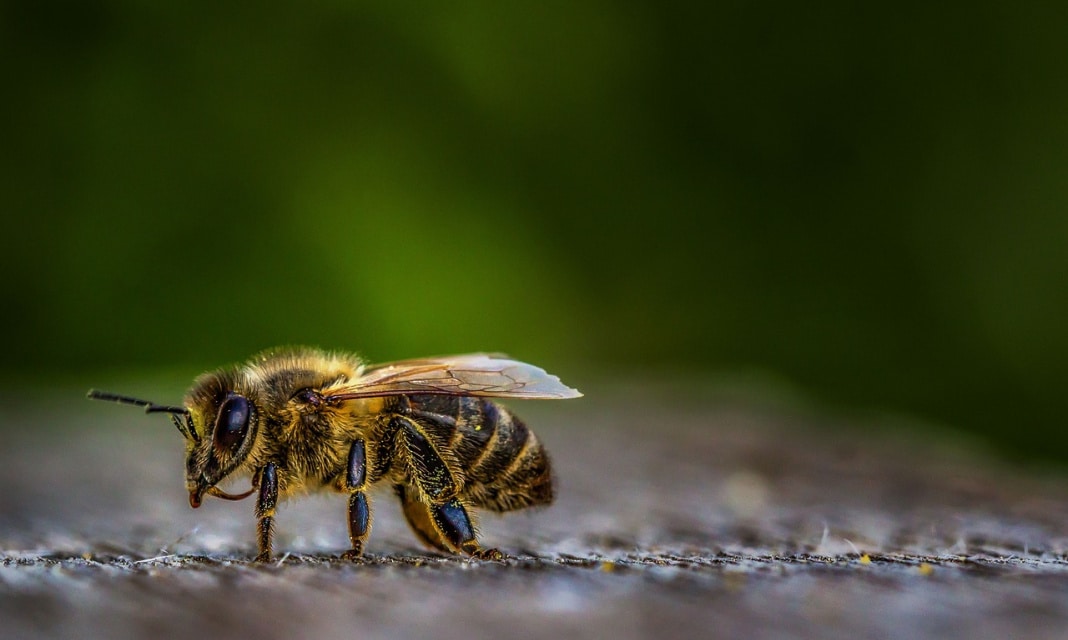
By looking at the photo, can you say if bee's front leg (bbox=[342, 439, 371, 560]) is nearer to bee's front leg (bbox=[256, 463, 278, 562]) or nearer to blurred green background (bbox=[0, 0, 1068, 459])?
bee's front leg (bbox=[256, 463, 278, 562])

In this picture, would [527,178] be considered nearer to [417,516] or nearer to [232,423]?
[417,516]

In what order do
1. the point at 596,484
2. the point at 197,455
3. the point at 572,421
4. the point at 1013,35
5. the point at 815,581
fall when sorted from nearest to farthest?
1. the point at 815,581
2. the point at 197,455
3. the point at 596,484
4. the point at 572,421
5. the point at 1013,35

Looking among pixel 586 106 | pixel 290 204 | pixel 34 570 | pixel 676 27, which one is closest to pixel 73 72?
pixel 290 204

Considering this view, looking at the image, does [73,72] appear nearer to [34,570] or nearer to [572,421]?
[572,421]

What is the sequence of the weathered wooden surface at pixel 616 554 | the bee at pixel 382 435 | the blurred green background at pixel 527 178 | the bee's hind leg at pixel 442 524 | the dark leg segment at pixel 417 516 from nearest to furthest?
the weathered wooden surface at pixel 616 554 < the bee's hind leg at pixel 442 524 < the bee at pixel 382 435 < the dark leg segment at pixel 417 516 < the blurred green background at pixel 527 178

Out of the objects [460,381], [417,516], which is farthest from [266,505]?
[460,381]

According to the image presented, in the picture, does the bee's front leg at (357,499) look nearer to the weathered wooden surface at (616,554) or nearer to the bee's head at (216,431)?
the weathered wooden surface at (616,554)

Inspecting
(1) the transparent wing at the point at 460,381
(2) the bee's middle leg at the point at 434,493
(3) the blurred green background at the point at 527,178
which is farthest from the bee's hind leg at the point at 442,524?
(3) the blurred green background at the point at 527,178
